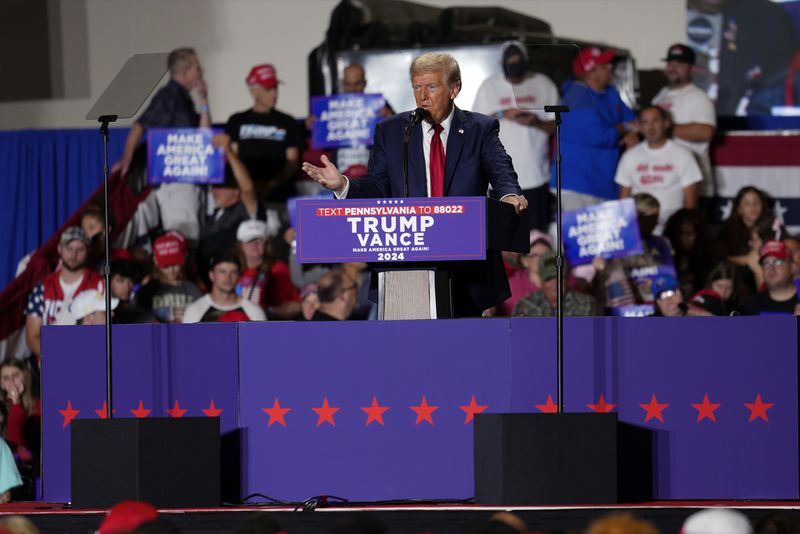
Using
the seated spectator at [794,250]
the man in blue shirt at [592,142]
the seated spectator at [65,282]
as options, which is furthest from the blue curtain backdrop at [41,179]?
the seated spectator at [794,250]

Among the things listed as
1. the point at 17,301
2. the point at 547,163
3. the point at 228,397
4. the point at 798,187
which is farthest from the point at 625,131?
the point at 228,397

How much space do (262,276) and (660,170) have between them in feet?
9.29

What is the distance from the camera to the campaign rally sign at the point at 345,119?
34.0 ft

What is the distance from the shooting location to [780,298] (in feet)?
29.2

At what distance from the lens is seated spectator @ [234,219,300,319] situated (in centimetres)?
995

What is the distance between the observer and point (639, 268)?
9.75 meters

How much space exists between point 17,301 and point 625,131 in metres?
4.40

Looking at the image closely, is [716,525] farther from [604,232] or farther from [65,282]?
[65,282]

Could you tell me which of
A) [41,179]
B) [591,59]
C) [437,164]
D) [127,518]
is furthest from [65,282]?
[127,518]

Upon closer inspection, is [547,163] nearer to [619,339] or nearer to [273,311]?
[273,311]

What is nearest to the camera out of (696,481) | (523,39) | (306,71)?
(696,481)

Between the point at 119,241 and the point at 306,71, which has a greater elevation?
the point at 306,71

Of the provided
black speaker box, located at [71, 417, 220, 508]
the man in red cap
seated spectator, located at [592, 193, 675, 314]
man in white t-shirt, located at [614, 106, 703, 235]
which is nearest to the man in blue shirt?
man in white t-shirt, located at [614, 106, 703, 235]

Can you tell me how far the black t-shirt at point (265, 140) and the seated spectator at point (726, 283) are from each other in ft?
10.5
